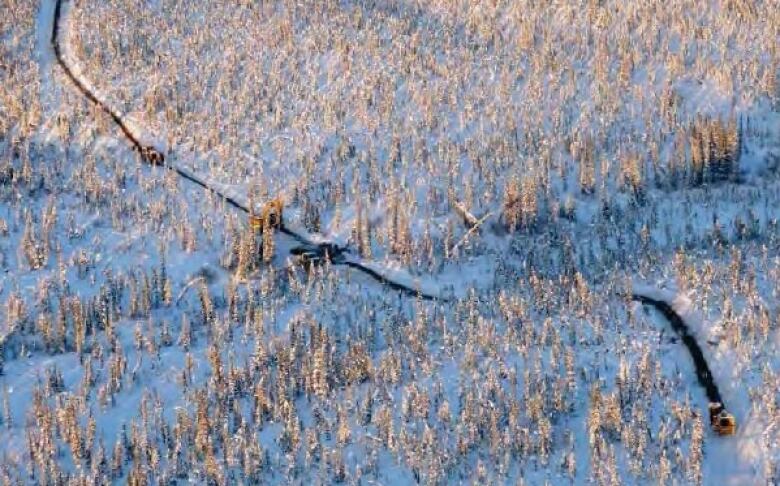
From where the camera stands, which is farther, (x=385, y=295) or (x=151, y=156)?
(x=151, y=156)

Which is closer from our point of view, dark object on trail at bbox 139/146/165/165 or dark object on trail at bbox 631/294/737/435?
dark object on trail at bbox 631/294/737/435

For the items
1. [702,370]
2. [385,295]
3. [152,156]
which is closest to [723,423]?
[702,370]

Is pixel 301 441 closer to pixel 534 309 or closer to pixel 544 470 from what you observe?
pixel 544 470

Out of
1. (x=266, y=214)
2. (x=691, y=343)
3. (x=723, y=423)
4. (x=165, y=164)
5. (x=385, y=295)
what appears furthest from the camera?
(x=165, y=164)

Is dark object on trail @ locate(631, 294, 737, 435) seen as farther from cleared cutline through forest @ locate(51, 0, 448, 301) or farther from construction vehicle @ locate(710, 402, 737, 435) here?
cleared cutline through forest @ locate(51, 0, 448, 301)

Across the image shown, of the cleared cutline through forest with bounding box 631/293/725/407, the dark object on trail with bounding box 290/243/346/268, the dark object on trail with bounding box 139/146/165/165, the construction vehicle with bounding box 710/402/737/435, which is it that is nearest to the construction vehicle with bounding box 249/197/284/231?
the dark object on trail with bounding box 290/243/346/268

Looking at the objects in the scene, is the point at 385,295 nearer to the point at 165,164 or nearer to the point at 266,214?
the point at 266,214
